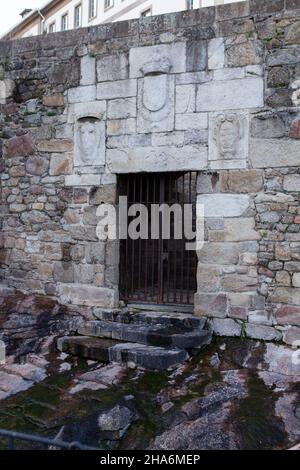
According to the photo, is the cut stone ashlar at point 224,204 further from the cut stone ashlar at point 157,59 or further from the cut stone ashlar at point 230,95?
the cut stone ashlar at point 157,59

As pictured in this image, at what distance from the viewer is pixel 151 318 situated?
5.15 m

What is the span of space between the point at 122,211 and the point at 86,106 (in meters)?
1.29

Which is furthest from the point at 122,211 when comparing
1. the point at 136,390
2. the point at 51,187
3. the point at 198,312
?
the point at 136,390

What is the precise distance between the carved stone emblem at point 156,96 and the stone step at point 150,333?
2.14 m

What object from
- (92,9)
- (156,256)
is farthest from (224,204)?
(92,9)

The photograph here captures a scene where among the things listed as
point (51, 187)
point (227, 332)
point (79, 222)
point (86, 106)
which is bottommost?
point (227, 332)

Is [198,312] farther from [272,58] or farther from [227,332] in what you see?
[272,58]

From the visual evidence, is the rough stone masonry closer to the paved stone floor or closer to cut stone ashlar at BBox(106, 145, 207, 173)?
cut stone ashlar at BBox(106, 145, 207, 173)

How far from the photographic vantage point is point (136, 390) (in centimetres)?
407

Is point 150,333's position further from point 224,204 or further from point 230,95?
point 230,95

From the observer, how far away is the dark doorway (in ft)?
17.9

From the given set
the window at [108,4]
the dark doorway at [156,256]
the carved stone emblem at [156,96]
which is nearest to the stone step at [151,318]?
the dark doorway at [156,256]

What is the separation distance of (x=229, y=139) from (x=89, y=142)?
1.65 metres

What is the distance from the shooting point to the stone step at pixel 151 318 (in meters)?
4.94
